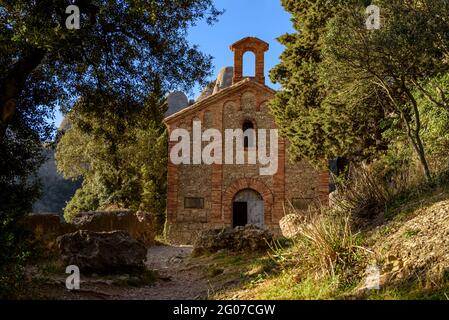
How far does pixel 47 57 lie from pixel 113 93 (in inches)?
64.2

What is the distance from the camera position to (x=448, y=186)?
334 inches

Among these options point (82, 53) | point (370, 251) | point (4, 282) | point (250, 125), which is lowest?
point (4, 282)

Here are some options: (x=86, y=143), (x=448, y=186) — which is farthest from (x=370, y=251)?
(x=86, y=143)

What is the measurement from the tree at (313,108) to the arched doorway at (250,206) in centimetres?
556

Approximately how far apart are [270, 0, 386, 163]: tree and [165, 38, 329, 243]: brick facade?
5.15m

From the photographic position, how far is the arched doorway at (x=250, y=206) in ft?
72.7

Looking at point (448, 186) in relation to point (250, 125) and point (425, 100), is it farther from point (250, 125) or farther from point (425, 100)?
point (250, 125)

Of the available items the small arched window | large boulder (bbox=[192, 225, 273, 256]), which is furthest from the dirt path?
the small arched window

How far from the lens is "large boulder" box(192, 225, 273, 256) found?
11.3m

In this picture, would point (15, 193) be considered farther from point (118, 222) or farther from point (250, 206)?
point (250, 206)

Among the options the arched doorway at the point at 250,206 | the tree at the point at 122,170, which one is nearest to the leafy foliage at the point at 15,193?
the tree at the point at 122,170

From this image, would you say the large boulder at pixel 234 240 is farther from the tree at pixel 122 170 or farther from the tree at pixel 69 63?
the tree at pixel 122 170

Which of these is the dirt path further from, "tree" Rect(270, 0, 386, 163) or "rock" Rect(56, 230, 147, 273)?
"tree" Rect(270, 0, 386, 163)

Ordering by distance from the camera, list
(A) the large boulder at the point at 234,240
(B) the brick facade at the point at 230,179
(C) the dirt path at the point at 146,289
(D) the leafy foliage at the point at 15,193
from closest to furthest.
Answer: (D) the leafy foliage at the point at 15,193, (C) the dirt path at the point at 146,289, (A) the large boulder at the point at 234,240, (B) the brick facade at the point at 230,179
